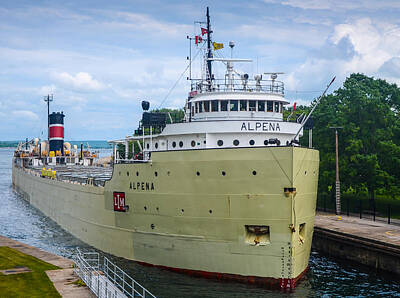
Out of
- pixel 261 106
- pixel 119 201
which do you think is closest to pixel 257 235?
pixel 261 106

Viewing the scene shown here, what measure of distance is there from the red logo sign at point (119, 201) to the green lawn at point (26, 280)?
4.50 metres

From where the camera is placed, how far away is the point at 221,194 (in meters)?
18.7

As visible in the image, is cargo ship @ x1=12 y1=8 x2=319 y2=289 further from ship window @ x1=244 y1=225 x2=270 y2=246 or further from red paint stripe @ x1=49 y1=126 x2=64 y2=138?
red paint stripe @ x1=49 y1=126 x2=64 y2=138

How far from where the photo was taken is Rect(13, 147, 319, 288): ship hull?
18.0m

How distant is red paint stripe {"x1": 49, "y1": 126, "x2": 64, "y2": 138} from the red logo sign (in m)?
40.2

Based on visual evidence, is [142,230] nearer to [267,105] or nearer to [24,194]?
[267,105]

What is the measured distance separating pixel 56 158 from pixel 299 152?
5354cm

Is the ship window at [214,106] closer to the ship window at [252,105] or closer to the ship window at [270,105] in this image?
the ship window at [252,105]

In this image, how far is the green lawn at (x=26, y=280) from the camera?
15578 millimetres

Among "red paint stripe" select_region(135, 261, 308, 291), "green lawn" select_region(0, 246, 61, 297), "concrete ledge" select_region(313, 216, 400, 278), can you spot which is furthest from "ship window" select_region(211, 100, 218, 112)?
"green lawn" select_region(0, 246, 61, 297)

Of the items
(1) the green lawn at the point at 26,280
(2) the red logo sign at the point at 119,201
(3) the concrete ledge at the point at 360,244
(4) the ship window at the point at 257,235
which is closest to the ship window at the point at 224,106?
(2) the red logo sign at the point at 119,201

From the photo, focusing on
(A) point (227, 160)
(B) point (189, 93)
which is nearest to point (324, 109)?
(B) point (189, 93)

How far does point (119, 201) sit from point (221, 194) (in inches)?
261

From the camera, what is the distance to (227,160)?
60.8 ft
